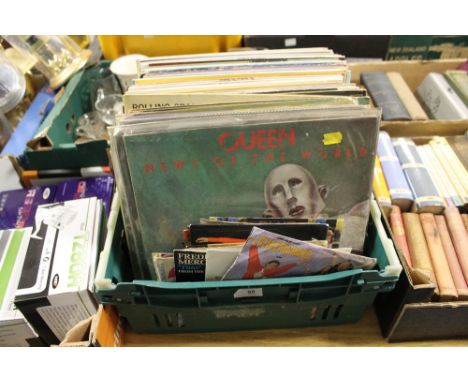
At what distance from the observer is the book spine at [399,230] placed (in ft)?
2.64

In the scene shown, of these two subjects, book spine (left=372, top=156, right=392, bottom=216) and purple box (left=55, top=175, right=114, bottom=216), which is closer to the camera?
book spine (left=372, top=156, right=392, bottom=216)

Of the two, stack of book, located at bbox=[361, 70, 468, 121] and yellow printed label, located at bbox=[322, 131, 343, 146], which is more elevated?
yellow printed label, located at bbox=[322, 131, 343, 146]

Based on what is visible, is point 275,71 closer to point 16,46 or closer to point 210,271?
point 210,271

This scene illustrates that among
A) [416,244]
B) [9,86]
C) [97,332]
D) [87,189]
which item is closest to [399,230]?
[416,244]

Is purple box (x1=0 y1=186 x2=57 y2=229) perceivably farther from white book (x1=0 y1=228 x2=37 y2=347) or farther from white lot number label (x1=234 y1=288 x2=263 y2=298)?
white lot number label (x1=234 y1=288 x2=263 y2=298)

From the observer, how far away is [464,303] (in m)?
0.69

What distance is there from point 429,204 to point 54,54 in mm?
1268

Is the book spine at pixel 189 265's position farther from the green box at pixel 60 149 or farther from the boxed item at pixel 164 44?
the boxed item at pixel 164 44


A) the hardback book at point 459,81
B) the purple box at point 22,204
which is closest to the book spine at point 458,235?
the hardback book at point 459,81

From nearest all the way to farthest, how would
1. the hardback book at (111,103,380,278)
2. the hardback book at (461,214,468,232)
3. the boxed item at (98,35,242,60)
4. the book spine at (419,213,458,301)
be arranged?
the hardback book at (111,103,380,278) → the book spine at (419,213,458,301) → the hardback book at (461,214,468,232) → the boxed item at (98,35,242,60)

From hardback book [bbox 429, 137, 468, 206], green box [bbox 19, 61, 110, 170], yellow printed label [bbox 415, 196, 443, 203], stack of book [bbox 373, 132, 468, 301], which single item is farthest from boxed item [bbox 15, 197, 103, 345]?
hardback book [bbox 429, 137, 468, 206]

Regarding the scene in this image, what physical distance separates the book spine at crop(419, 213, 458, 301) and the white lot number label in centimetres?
36

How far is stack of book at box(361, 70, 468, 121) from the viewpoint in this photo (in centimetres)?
113

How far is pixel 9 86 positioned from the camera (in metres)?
1.17
